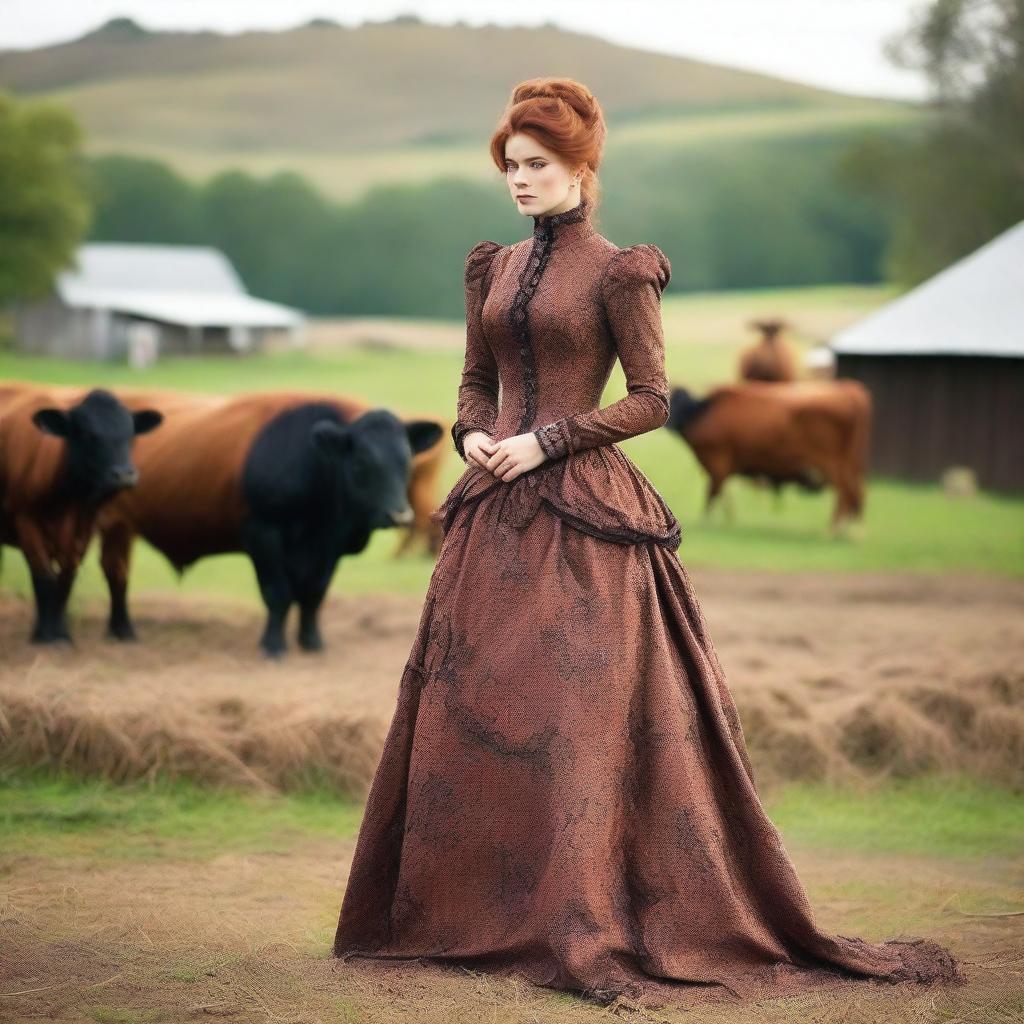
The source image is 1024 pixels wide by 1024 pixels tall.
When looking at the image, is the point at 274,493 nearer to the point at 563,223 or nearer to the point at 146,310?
the point at 563,223

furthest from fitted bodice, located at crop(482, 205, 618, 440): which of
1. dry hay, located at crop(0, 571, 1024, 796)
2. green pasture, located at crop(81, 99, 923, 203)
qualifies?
green pasture, located at crop(81, 99, 923, 203)

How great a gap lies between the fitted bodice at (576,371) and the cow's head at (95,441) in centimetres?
345

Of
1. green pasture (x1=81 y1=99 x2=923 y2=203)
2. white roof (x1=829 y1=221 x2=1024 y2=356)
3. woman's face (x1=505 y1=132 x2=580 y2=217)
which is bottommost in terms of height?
woman's face (x1=505 y1=132 x2=580 y2=217)

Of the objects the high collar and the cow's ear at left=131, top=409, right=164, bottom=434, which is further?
the cow's ear at left=131, top=409, right=164, bottom=434

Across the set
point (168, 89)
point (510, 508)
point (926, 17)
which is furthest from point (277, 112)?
point (510, 508)

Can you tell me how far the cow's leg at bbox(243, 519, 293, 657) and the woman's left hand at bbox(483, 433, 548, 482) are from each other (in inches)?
154

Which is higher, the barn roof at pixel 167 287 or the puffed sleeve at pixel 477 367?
the barn roof at pixel 167 287

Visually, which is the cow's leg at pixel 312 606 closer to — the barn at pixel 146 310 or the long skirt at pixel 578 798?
the long skirt at pixel 578 798

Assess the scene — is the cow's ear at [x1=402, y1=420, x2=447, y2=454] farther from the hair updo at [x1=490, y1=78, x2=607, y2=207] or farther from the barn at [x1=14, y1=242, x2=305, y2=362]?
the barn at [x1=14, y1=242, x2=305, y2=362]

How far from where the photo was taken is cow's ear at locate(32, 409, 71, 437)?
269 inches

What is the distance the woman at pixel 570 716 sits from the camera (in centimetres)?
356

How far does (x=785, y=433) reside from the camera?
13367mm

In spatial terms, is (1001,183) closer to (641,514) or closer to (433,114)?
(433,114)

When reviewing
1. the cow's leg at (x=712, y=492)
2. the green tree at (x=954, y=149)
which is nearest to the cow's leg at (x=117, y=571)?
the cow's leg at (x=712, y=492)
